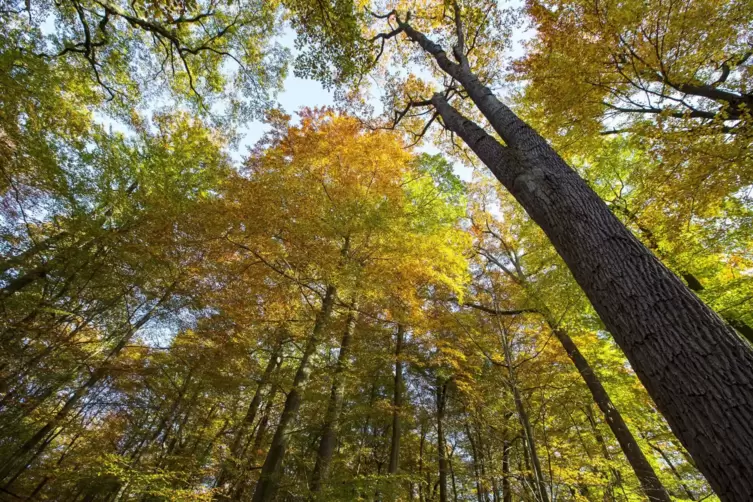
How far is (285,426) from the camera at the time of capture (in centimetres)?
593

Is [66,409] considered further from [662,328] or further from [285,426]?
[662,328]

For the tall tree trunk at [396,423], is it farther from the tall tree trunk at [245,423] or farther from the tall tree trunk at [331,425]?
the tall tree trunk at [245,423]

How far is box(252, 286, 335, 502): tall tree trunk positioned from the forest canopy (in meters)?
0.04

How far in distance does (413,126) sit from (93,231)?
23.3 ft

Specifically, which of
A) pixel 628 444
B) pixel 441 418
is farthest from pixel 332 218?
pixel 441 418

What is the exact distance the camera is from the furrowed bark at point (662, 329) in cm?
126

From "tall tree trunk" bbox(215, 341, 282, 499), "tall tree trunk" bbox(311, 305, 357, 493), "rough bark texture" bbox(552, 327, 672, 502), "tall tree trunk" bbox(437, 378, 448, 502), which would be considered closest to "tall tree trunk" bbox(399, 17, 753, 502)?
"rough bark texture" bbox(552, 327, 672, 502)

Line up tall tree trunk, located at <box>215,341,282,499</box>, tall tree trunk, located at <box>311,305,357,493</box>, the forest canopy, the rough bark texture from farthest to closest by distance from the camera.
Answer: tall tree trunk, located at <box>215,341,282,499</box> → tall tree trunk, located at <box>311,305,357,493</box> → the rough bark texture → the forest canopy

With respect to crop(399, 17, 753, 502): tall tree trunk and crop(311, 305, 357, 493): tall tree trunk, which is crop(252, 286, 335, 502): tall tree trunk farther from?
crop(399, 17, 753, 502): tall tree trunk

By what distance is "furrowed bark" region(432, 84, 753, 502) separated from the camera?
1.26 meters

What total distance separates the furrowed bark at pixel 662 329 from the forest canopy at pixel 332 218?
4cm

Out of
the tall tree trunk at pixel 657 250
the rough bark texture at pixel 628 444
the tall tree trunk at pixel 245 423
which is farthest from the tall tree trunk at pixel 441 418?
the tall tree trunk at pixel 657 250

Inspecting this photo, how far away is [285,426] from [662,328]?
620 centimetres

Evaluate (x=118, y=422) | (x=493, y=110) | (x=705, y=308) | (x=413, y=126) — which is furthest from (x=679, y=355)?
(x=118, y=422)
